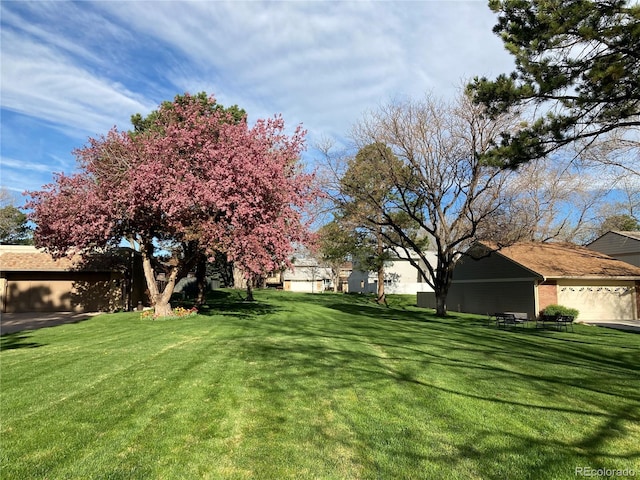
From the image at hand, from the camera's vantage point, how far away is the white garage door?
22812mm

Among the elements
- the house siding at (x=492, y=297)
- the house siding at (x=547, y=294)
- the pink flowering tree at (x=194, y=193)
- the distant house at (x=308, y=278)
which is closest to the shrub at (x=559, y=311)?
the house siding at (x=547, y=294)

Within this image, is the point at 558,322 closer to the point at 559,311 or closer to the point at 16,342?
the point at 559,311

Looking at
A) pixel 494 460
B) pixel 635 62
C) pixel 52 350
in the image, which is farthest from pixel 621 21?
pixel 52 350

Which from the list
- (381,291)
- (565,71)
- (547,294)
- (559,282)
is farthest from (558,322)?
(381,291)

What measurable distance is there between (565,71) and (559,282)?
16.6m

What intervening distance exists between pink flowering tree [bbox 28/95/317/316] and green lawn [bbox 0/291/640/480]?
5.12 m

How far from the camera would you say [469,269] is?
2855 cm

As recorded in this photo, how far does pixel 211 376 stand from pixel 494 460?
4.56 meters

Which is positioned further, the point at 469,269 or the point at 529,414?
the point at 469,269

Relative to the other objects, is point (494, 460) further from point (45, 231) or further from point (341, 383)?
point (45, 231)

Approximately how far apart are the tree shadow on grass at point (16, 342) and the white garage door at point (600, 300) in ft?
78.7

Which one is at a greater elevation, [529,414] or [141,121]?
[141,121]

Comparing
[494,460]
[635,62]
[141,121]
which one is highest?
[141,121]

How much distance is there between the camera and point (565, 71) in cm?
934
